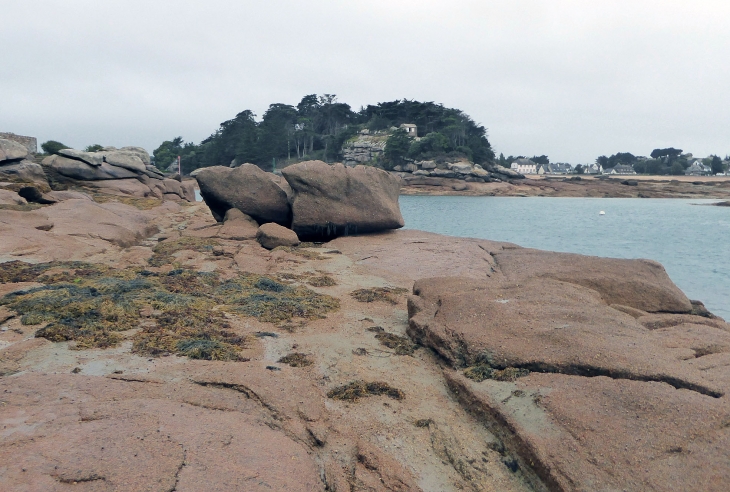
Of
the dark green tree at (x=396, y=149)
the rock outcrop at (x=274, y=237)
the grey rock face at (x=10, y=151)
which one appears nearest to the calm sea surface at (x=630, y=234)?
the rock outcrop at (x=274, y=237)

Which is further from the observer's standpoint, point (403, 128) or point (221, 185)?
point (403, 128)

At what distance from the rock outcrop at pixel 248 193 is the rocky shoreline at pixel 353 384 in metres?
6.69

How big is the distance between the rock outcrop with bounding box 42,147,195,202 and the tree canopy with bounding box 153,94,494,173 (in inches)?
1724

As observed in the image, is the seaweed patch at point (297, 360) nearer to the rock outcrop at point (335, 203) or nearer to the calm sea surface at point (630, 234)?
the rock outcrop at point (335, 203)

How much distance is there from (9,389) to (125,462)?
1659mm

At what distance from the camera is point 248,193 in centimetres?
1598

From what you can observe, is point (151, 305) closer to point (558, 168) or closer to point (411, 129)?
point (411, 129)

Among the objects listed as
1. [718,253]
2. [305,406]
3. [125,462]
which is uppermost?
[125,462]

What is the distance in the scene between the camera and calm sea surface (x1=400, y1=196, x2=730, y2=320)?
17.6m

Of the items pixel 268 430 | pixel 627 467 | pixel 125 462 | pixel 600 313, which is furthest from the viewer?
pixel 600 313

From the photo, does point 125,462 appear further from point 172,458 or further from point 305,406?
point 305,406

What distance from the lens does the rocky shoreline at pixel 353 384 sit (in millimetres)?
3484

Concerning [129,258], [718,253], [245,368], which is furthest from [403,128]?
[245,368]

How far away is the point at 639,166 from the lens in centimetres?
11038
